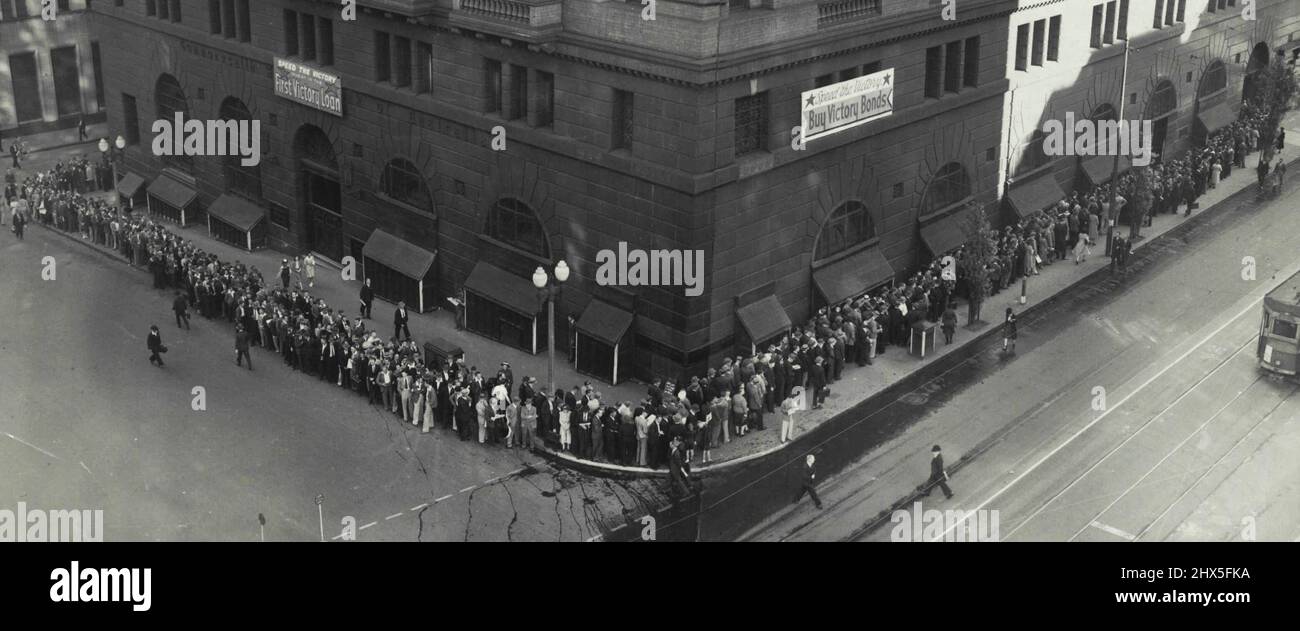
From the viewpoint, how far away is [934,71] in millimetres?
43031

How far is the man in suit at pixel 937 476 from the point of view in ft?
104

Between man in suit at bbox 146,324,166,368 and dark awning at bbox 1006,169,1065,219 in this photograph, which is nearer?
man in suit at bbox 146,324,166,368

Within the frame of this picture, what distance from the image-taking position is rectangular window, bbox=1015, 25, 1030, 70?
46844mm

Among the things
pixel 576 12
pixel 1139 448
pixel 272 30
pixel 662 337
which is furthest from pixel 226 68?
pixel 1139 448

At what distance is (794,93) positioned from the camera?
37281 mm

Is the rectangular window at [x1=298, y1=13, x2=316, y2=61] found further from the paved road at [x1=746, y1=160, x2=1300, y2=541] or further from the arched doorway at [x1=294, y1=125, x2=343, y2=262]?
the paved road at [x1=746, y1=160, x2=1300, y2=541]

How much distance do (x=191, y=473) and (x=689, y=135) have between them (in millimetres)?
14998

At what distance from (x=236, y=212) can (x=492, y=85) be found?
609 inches

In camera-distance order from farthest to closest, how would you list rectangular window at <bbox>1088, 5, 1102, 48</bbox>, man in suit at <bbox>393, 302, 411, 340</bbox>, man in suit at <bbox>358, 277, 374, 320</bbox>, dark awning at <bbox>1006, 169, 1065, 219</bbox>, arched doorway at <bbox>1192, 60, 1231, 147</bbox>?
arched doorway at <bbox>1192, 60, 1231, 147</bbox> < rectangular window at <bbox>1088, 5, 1102, 48</bbox> < dark awning at <bbox>1006, 169, 1065, 219</bbox> < man in suit at <bbox>358, 277, 374, 320</bbox> < man in suit at <bbox>393, 302, 411, 340</bbox>

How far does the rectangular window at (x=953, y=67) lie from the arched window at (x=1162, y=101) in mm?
15312

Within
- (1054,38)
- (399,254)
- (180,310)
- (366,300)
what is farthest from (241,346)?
(1054,38)

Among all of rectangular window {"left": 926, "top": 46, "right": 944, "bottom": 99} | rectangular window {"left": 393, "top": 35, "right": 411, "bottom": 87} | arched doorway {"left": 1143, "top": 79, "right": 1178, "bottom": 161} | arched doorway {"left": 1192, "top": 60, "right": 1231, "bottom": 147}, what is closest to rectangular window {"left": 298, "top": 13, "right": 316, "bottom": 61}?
rectangular window {"left": 393, "top": 35, "right": 411, "bottom": 87}

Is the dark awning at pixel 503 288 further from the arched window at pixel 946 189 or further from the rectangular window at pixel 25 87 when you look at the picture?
the rectangular window at pixel 25 87

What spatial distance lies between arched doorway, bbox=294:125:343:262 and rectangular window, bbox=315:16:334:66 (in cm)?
265
